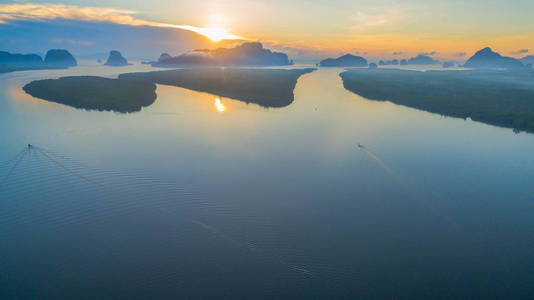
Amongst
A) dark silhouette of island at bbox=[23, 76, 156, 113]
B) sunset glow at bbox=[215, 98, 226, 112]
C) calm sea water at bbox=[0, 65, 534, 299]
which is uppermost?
dark silhouette of island at bbox=[23, 76, 156, 113]

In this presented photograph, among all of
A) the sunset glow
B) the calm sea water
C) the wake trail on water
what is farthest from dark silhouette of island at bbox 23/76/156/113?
the wake trail on water

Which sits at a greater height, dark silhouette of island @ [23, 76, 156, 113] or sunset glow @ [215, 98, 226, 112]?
dark silhouette of island @ [23, 76, 156, 113]

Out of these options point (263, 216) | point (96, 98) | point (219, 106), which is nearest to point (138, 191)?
point (263, 216)

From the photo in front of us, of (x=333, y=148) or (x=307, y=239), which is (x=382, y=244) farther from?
(x=333, y=148)

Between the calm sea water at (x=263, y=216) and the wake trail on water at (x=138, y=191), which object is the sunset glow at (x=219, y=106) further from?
the wake trail on water at (x=138, y=191)

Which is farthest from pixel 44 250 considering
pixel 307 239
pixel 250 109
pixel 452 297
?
pixel 250 109

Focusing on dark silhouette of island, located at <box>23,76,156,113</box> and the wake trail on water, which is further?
dark silhouette of island, located at <box>23,76,156,113</box>

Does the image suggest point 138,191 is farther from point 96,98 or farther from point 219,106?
point 96,98

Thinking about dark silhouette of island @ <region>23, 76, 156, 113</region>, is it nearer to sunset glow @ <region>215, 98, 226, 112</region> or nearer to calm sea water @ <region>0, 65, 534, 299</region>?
sunset glow @ <region>215, 98, 226, 112</region>

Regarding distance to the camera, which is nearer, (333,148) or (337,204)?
(337,204)
